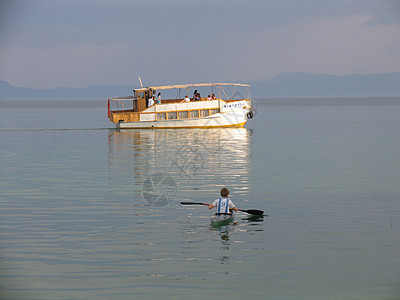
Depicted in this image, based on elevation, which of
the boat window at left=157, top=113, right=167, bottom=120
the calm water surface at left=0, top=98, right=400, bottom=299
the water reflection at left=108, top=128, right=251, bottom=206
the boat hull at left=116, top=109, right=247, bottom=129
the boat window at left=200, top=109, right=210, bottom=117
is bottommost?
the calm water surface at left=0, top=98, right=400, bottom=299

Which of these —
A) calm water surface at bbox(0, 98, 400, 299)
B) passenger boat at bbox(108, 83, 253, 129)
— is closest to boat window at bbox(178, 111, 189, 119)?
passenger boat at bbox(108, 83, 253, 129)

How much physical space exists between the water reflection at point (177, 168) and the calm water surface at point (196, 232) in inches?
6.2

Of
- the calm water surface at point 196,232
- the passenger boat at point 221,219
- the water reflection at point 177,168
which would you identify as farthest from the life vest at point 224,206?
the water reflection at point 177,168

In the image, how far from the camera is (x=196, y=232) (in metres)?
18.7

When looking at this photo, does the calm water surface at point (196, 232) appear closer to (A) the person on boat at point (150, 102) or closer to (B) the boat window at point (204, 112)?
(A) the person on boat at point (150, 102)

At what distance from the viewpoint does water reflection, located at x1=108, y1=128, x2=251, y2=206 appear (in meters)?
26.7

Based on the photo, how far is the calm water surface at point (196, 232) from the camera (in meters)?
13.7

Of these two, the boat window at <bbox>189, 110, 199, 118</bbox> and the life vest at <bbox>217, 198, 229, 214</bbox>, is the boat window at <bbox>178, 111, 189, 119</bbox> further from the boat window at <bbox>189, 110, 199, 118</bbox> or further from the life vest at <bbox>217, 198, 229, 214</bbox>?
the life vest at <bbox>217, 198, 229, 214</bbox>

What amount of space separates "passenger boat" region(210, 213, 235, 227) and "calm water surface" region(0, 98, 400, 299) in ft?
1.02

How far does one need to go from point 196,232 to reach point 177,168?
17.6 metres

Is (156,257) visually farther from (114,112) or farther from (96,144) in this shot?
(114,112)

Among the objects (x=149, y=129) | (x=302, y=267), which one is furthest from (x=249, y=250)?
(x=149, y=129)

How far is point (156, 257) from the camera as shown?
1580cm

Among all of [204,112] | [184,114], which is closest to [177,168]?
[184,114]
